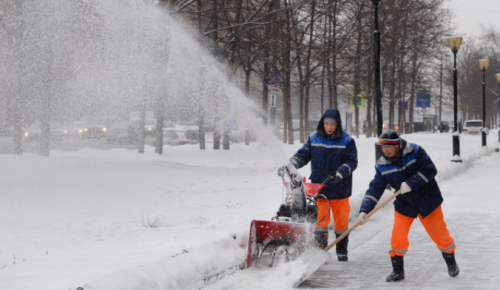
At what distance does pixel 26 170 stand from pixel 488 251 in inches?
383

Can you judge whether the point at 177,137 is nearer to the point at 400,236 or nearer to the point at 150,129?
the point at 150,129

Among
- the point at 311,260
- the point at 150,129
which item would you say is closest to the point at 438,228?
the point at 311,260

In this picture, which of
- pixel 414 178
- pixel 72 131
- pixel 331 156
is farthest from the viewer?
pixel 72 131

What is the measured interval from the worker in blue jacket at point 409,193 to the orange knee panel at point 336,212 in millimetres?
798

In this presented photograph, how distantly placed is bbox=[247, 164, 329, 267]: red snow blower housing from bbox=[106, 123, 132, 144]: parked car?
2655 centimetres

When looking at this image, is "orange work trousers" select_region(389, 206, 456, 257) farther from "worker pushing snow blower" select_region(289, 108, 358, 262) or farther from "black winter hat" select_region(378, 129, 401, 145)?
"worker pushing snow blower" select_region(289, 108, 358, 262)

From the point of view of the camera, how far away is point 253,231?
6.07 metres

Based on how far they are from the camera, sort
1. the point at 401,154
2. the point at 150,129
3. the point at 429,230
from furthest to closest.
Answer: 1. the point at 150,129
2. the point at 429,230
3. the point at 401,154

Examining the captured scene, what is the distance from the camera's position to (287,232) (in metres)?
5.91

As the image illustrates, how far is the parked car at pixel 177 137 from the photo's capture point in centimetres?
3369

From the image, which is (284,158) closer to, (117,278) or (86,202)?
(117,278)

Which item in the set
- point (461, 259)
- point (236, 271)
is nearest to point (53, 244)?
point (236, 271)

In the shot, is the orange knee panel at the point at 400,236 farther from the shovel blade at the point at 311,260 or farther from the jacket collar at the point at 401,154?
the shovel blade at the point at 311,260

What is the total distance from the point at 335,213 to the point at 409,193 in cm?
117
